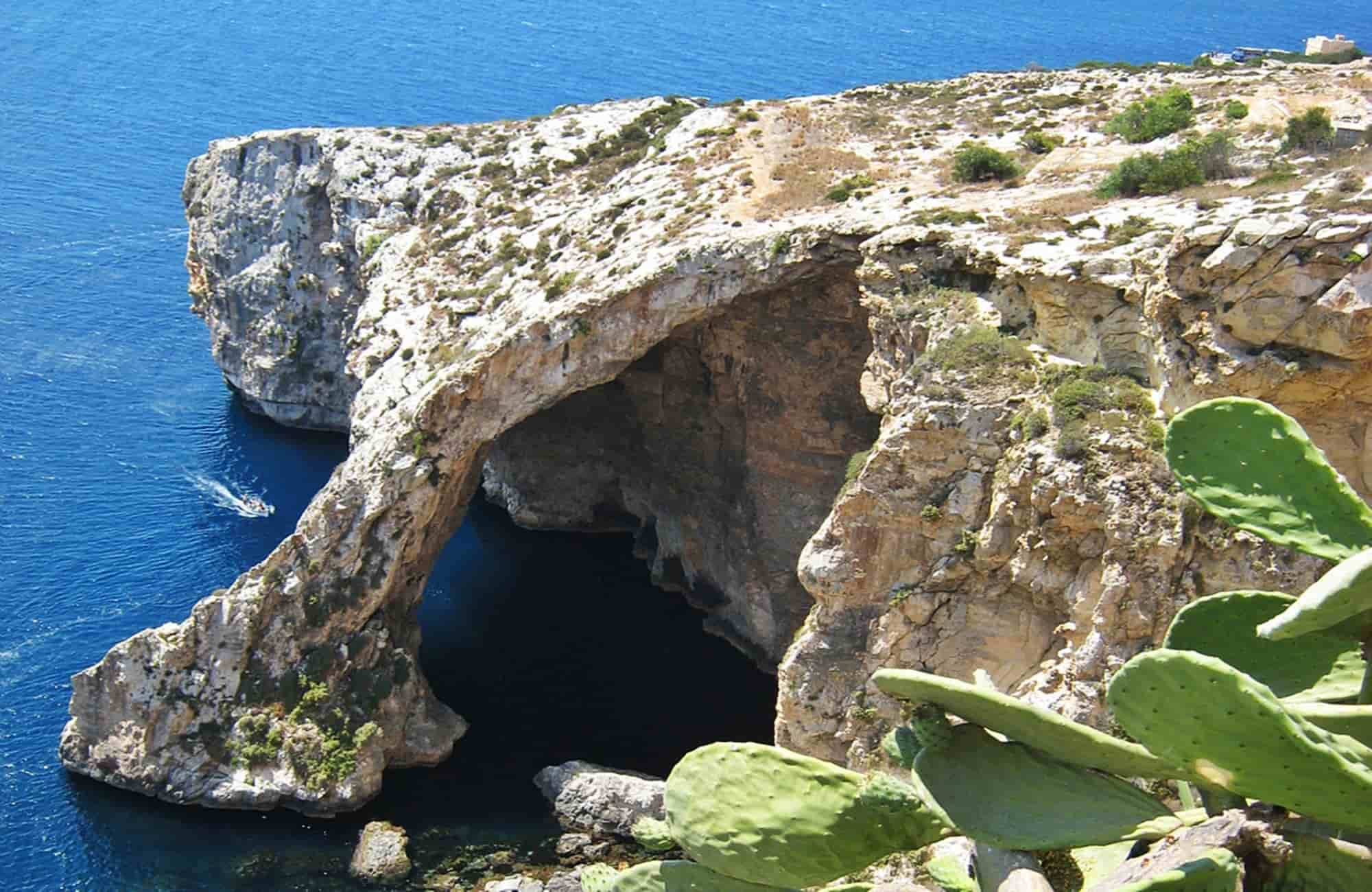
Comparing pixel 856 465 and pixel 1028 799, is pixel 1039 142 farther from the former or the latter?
pixel 1028 799

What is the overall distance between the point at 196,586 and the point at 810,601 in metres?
22.5

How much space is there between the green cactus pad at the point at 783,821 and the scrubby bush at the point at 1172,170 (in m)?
29.0

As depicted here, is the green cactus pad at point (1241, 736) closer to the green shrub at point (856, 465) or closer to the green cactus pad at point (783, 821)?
the green cactus pad at point (783, 821)

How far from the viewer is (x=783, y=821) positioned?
1495cm

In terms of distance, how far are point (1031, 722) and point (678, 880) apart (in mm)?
4787

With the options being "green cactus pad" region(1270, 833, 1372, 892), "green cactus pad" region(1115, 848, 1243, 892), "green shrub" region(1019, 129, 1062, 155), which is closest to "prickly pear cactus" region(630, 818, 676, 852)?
"green cactus pad" region(1115, 848, 1243, 892)

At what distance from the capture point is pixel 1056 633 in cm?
3491

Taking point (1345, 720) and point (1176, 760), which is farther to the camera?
point (1345, 720)

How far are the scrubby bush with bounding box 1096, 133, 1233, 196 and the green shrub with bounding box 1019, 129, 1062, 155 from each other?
687cm

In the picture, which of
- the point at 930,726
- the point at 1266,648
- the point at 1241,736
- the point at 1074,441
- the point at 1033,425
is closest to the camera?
the point at 1241,736

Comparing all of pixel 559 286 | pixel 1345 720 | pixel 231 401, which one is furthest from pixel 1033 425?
pixel 231 401

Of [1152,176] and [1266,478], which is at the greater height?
[1152,176]

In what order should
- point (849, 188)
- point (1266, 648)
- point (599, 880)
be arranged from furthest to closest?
point (849, 188) → point (599, 880) → point (1266, 648)

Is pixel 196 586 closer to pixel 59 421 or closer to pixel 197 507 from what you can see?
pixel 197 507
